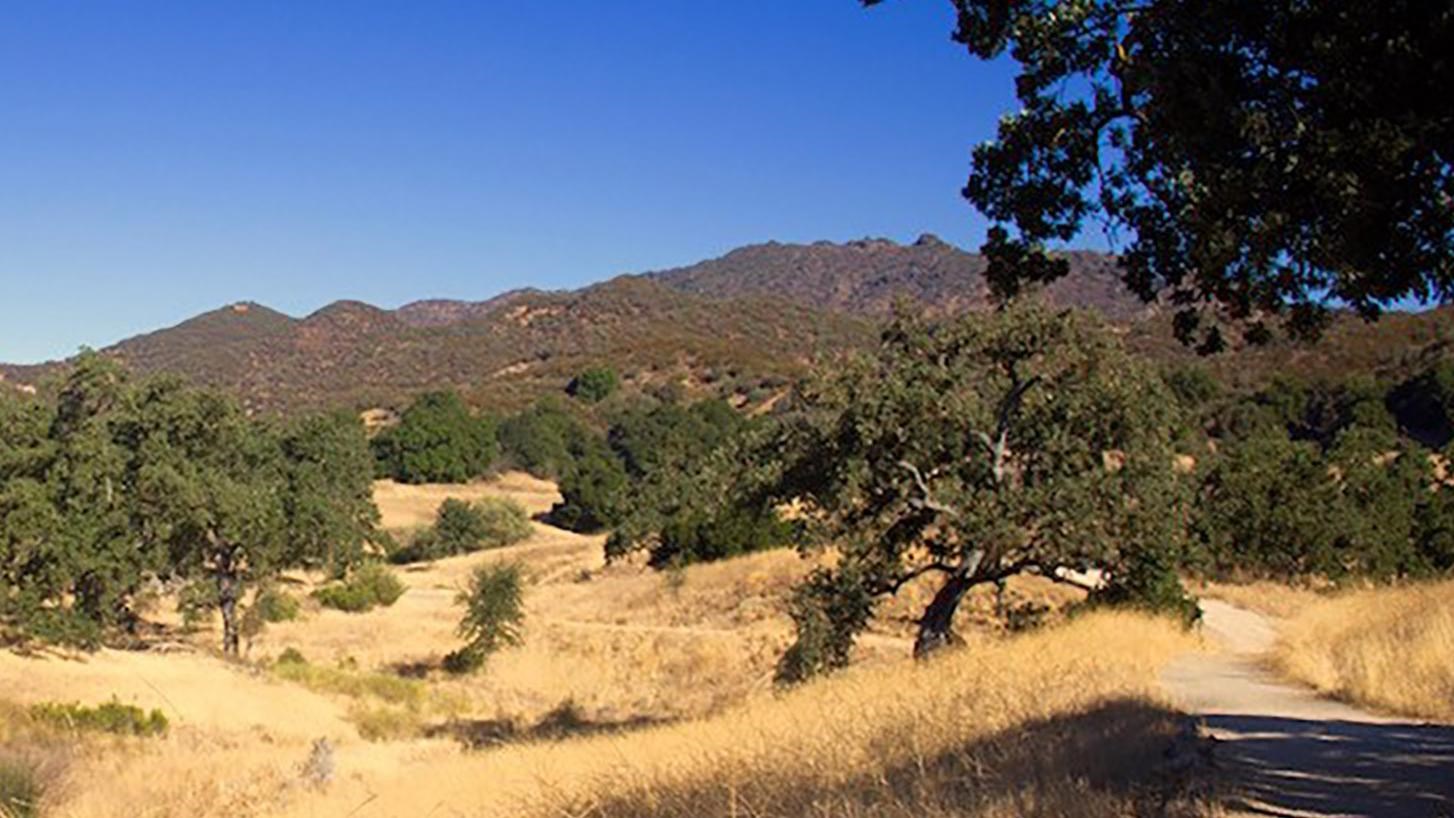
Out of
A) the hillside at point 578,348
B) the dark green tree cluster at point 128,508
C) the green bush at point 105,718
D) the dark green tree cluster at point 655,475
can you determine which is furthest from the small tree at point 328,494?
the hillside at point 578,348

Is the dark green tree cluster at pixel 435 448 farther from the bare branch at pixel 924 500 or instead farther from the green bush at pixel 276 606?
the bare branch at pixel 924 500

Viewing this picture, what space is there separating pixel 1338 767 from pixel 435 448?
8428 centimetres

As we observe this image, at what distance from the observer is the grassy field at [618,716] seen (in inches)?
A: 317

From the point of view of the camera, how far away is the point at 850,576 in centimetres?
2006

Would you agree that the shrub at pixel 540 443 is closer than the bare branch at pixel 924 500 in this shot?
No

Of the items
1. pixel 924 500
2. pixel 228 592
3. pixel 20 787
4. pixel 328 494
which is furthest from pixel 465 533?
pixel 20 787

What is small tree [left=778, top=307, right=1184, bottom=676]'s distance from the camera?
727 inches

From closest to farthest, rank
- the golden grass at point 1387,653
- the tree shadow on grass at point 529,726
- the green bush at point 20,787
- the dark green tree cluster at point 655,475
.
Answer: the golden grass at point 1387,653
the green bush at point 20,787
the tree shadow on grass at point 529,726
the dark green tree cluster at point 655,475

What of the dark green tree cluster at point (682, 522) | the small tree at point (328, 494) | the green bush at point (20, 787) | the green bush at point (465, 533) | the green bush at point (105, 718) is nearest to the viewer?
the green bush at point (20, 787)

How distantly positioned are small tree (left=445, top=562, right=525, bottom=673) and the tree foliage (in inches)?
1160

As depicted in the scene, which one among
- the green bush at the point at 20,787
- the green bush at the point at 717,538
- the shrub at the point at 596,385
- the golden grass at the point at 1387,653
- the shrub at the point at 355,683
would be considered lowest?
the shrub at the point at 355,683

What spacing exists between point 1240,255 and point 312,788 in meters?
13.9

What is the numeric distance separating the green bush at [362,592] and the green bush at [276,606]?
1986mm

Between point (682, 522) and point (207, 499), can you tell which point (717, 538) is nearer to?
point (682, 522)
